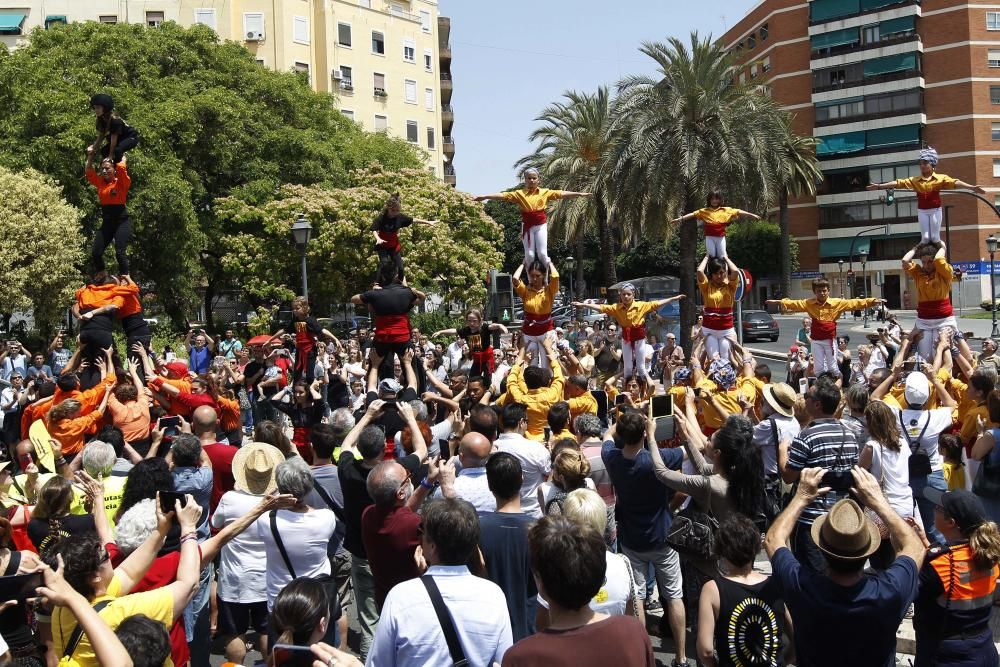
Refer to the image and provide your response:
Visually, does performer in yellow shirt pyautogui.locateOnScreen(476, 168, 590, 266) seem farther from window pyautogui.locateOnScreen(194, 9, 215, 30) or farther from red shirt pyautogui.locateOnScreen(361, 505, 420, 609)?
window pyautogui.locateOnScreen(194, 9, 215, 30)

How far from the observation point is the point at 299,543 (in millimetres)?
4930

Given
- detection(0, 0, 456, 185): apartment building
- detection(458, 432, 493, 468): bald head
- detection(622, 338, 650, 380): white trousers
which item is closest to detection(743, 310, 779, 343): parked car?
detection(0, 0, 456, 185): apartment building

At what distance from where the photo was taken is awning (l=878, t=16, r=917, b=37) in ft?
199

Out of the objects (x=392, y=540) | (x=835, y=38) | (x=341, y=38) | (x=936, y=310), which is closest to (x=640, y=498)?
(x=392, y=540)

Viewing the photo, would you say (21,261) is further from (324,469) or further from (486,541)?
(486,541)

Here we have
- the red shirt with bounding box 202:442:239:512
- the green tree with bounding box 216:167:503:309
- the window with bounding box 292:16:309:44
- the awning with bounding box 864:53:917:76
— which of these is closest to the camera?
the red shirt with bounding box 202:442:239:512

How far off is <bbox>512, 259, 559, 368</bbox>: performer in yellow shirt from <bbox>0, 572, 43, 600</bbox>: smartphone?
8.02 metres

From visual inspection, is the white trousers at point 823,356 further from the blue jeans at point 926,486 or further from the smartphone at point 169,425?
the smartphone at point 169,425

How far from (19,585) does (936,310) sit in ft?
34.5

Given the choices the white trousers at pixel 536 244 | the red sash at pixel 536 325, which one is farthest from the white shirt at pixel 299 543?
the white trousers at pixel 536 244

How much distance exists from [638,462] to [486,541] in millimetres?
1580

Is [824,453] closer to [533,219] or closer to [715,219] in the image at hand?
[533,219]

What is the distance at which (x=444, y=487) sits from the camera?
4547 millimetres

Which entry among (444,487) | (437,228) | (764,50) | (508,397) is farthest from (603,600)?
(764,50)
